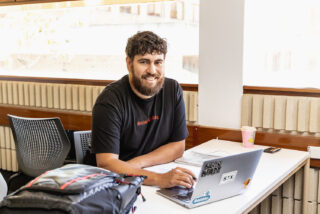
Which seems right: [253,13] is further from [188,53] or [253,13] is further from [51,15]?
[51,15]

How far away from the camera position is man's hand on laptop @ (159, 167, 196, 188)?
1799mm

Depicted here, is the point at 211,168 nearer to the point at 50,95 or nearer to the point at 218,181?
the point at 218,181

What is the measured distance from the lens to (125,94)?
2.29 metres

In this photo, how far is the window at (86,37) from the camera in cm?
345

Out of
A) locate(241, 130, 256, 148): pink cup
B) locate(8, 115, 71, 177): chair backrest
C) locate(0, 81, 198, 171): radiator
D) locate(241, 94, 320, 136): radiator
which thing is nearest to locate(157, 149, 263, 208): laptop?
locate(241, 130, 256, 148): pink cup

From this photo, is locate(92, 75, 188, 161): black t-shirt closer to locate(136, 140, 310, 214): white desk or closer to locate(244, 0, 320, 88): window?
locate(136, 140, 310, 214): white desk

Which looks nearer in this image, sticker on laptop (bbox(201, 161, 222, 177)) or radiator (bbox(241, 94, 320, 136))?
sticker on laptop (bbox(201, 161, 222, 177))

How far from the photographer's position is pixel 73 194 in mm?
1276

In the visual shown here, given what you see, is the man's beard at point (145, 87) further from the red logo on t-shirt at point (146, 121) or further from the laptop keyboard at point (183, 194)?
Result: the laptop keyboard at point (183, 194)

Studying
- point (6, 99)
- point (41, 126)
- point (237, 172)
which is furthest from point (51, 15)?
point (237, 172)

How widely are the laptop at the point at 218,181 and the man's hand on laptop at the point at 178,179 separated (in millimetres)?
31

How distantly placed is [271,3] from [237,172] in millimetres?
1688

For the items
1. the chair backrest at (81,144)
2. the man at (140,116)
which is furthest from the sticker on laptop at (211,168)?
the chair backrest at (81,144)

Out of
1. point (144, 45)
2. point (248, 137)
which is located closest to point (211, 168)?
point (144, 45)
